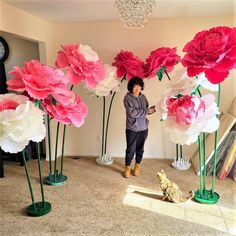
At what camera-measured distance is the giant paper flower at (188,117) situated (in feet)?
6.79

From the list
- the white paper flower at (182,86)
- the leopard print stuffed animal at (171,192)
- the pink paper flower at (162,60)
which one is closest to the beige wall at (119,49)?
the pink paper flower at (162,60)

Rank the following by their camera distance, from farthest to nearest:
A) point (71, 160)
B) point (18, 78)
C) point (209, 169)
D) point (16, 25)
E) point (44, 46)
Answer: point (71, 160), point (44, 46), point (209, 169), point (16, 25), point (18, 78)

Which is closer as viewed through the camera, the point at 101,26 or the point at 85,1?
the point at 85,1

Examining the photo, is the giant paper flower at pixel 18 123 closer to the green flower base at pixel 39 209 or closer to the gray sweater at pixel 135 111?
the green flower base at pixel 39 209

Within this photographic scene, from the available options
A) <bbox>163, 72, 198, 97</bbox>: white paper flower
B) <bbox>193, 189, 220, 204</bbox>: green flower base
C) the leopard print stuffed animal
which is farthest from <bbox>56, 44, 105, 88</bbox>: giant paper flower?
<bbox>193, 189, 220, 204</bbox>: green flower base

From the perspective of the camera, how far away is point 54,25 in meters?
3.76

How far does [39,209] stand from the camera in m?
2.51

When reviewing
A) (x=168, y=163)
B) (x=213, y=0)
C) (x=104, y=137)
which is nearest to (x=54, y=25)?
(x=104, y=137)

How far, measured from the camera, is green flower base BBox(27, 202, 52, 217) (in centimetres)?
246

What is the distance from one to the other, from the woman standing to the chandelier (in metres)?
1.06

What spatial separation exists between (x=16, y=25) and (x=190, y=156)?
9.36ft

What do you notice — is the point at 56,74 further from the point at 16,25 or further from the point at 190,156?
the point at 190,156

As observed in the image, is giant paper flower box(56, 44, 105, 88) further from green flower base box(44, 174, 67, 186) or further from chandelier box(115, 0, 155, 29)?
green flower base box(44, 174, 67, 186)

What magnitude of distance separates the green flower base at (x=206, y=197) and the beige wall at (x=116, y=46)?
3.90 ft
